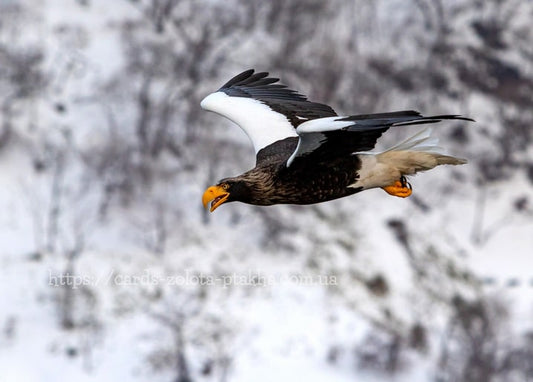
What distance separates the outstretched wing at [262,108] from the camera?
1205cm

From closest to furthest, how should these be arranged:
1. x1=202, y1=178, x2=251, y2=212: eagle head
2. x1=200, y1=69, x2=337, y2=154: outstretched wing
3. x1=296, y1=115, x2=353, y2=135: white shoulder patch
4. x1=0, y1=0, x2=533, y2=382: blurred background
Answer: x1=296, y1=115, x2=353, y2=135: white shoulder patch
x1=202, y1=178, x2=251, y2=212: eagle head
x1=200, y1=69, x2=337, y2=154: outstretched wing
x1=0, y1=0, x2=533, y2=382: blurred background

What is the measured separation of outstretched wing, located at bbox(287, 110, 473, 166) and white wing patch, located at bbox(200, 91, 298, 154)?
5.88 ft

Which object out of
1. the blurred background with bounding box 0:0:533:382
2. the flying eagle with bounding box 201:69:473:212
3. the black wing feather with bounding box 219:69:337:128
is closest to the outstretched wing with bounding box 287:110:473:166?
Answer: the flying eagle with bounding box 201:69:473:212

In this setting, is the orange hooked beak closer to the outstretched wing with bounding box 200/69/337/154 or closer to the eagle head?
the eagle head

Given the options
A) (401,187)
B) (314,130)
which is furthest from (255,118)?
(314,130)

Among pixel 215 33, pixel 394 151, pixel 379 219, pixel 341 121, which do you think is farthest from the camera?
pixel 215 33

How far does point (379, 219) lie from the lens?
145 ft

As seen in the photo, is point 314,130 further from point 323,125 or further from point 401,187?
point 401,187

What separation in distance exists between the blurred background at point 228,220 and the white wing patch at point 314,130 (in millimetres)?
24882

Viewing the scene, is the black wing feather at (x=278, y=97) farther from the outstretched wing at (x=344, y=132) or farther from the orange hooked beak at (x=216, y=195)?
the orange hooked beak at (x=216, y=195)

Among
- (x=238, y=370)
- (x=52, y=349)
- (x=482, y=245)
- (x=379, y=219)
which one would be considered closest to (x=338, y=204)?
(x=379, y=219)

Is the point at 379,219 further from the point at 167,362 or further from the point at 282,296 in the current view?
the point at 167,362

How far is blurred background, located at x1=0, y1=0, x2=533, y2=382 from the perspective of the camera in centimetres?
3556

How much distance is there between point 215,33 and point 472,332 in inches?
795
